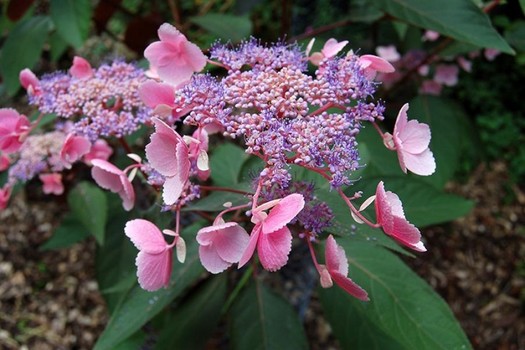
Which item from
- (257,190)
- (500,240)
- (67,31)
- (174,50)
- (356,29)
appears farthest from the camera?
(500,240)

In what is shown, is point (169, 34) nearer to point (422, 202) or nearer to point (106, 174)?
point (106, 174)

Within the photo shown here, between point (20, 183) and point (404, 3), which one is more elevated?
point (404, 3)

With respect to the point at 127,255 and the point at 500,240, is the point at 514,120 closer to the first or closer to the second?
the point at 500,240

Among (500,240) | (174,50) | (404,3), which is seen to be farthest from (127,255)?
(500,240)

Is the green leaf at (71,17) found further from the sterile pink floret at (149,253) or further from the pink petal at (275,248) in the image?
the pink petal at (275,248)

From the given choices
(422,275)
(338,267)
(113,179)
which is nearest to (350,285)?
(338,267)
